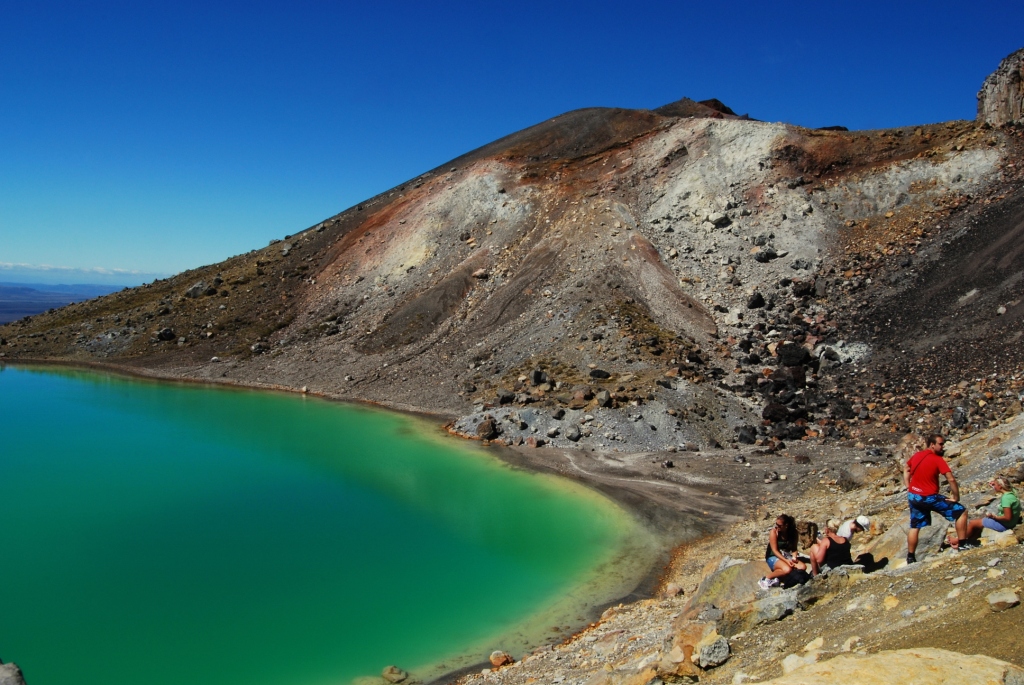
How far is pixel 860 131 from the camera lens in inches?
1665

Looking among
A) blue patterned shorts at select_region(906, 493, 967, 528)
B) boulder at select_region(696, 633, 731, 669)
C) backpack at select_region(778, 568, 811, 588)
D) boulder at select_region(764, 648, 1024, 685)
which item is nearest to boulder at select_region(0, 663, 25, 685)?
boulder at select_region(696, 633, 731, 669)

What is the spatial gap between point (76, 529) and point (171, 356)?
28.2 meters

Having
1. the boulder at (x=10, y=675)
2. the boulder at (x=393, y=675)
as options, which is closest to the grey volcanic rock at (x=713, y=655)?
the boulder at (x=393, y=675)

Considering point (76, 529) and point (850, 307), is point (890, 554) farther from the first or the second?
point (850, 307)

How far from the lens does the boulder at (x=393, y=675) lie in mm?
12617

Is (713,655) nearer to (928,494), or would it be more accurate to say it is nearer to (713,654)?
(713,654)

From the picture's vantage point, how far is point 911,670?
22.0ft

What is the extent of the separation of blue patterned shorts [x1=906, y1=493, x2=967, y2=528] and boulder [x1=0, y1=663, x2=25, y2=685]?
1337 cm

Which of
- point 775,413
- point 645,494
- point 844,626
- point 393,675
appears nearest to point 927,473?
point 844,626

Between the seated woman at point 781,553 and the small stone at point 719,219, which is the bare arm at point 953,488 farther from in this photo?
the small stone at point 719,219

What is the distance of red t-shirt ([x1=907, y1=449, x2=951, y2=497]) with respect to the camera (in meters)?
10.7

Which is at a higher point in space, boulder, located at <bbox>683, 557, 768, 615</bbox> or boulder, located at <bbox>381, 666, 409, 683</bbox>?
boulder, located at <bbox>683, 557, 768, 615</bbox>

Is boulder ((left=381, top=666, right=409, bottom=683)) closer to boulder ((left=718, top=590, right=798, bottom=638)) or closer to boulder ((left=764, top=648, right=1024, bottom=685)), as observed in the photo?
boulder ((left=718, top=590, right=798, bottom=638))

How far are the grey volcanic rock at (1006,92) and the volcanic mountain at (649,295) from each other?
0.13m
